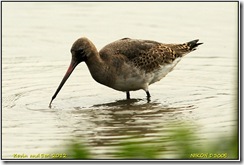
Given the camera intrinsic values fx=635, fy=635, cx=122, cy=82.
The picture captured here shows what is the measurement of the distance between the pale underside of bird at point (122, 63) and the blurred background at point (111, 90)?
451 millimetres

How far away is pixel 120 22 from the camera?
16.8 m

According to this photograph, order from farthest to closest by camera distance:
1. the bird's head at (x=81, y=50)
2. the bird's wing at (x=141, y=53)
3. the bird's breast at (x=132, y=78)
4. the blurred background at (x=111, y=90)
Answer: the bird's wing at (x=141, y=53), the bird's breast at (x=132, y=78), the bird's head at (x=81, y=50), the blurred background at (x=111, y=90)

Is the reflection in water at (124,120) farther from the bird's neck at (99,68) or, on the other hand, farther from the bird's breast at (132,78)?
the bird's neck at (99,68)

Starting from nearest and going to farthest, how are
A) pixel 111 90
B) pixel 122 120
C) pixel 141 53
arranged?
pixel 122 120 < pixel 141 53 < pixel 111 90

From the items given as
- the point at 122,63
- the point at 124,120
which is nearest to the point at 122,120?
the point at 124,120

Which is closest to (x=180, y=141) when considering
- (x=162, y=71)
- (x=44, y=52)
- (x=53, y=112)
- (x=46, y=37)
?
(x=53, y=112)

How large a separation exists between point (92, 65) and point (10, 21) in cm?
631

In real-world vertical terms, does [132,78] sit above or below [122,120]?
above

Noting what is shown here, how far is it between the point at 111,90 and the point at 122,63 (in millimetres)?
1558

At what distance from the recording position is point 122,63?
1123 cm

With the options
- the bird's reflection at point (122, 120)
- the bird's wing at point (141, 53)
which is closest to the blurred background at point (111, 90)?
the bird's reflection at point (122, 120)

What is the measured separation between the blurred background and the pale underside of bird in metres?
0.45

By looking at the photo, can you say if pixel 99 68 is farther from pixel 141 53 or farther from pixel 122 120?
pixel 122 120

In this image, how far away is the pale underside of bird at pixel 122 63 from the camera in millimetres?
11172
